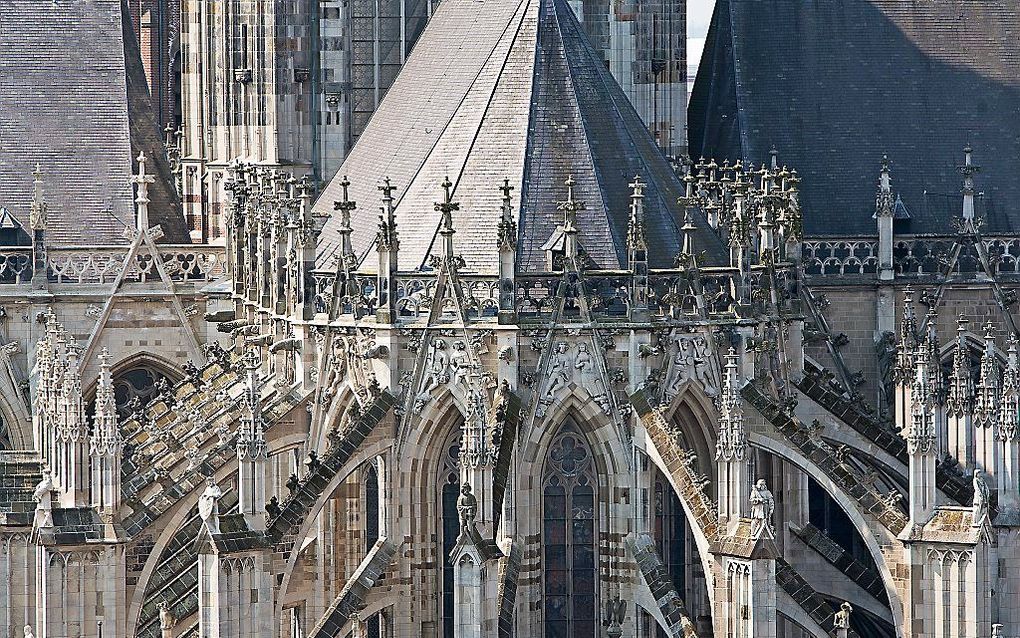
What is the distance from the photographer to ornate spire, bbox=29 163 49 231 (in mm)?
77562

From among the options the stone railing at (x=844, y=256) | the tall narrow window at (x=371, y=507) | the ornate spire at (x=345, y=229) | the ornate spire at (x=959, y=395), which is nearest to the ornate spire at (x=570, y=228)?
the ornate spire at (x=345, y=229)

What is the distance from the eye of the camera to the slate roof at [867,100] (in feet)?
265

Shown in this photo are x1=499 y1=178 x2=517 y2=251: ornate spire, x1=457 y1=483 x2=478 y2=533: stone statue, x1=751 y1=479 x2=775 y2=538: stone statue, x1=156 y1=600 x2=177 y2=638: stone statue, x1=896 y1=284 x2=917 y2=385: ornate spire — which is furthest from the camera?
x1=896 y1=284 x2=917 y2=385: ornate spire

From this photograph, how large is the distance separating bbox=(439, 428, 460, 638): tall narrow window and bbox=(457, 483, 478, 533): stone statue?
3.14 meters

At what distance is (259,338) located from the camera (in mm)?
67625

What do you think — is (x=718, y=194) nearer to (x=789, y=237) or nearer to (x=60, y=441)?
(x=789, y=237)

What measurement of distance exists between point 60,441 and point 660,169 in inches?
467

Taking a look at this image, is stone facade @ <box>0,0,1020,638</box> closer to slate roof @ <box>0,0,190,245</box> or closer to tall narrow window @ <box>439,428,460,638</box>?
tall narrow window @ <box>439,428,460,638</box>

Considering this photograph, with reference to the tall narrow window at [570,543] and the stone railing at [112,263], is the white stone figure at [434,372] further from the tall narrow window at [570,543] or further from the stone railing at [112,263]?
the stone railing at [112,263]

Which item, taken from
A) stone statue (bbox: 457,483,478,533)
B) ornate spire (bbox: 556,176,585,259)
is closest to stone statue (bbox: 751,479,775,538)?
stone statue (bbox: 457,483,478,533)

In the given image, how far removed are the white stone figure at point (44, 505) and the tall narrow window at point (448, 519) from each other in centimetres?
684

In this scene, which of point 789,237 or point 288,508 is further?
point 789,237

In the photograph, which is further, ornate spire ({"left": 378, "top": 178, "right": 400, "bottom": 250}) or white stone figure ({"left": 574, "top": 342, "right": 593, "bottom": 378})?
ornate spire ({"left": 378, "top": 178, "right": 400, "bottom": 250})

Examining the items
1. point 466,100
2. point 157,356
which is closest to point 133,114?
point 157,356
